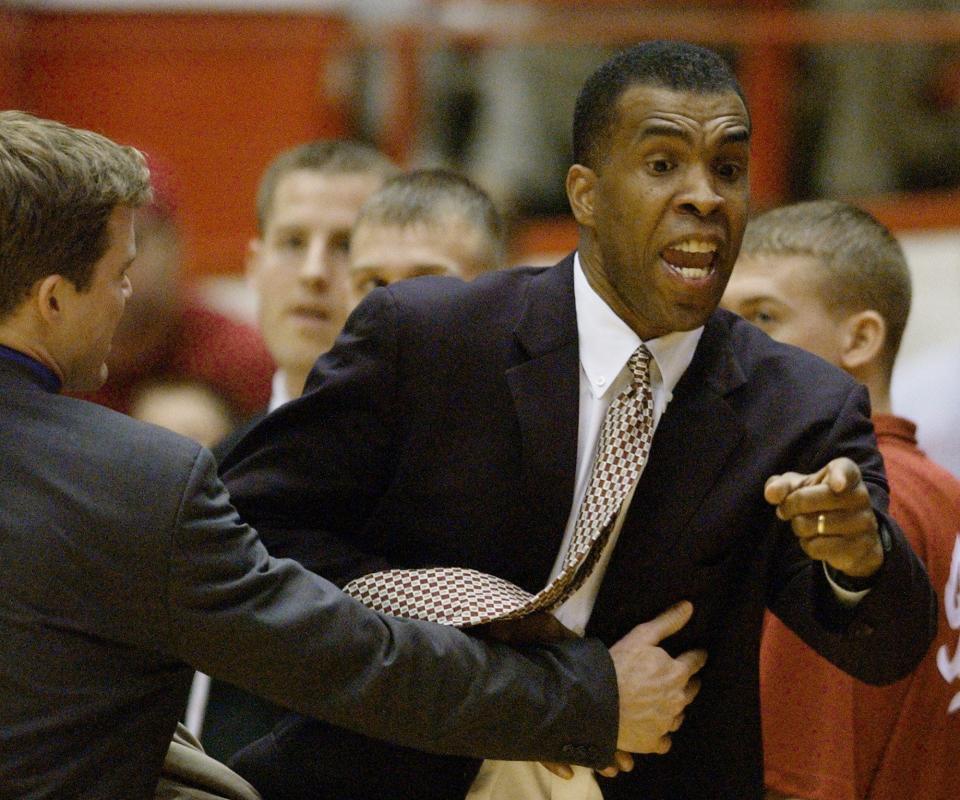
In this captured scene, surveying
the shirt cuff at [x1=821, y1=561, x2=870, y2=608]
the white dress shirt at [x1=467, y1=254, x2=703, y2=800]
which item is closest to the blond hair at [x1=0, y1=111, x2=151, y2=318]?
the white dress shirt at [x1=467, y1=254, x2=703, y2=800]

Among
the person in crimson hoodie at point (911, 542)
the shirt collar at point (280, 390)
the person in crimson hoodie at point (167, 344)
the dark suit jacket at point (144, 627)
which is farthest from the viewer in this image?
the person in crimson hoodie at point (167, 344)

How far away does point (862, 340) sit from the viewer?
332cm

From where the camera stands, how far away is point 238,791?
244 centimetres

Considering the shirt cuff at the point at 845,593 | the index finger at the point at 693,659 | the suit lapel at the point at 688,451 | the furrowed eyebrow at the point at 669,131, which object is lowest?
the index finger at the point at 693,659

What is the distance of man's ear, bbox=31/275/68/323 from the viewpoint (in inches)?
87.4

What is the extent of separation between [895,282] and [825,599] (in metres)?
1.17

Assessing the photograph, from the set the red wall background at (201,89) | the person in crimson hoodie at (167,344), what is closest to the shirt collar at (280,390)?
the person in crimson hoodie at (167,344)

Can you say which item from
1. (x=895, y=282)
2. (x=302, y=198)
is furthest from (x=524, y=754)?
(x=302, y=198)

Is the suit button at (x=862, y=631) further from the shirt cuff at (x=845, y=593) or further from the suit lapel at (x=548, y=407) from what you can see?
the suit lapel at (x=548, y=407)

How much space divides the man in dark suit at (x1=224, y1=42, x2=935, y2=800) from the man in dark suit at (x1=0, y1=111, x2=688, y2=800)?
0.75 feet

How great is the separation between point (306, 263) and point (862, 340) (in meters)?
1.37

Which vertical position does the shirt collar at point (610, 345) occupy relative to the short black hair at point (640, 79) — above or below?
below

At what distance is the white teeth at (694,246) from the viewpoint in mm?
2441

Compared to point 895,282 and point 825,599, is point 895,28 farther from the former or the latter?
point 825,599
